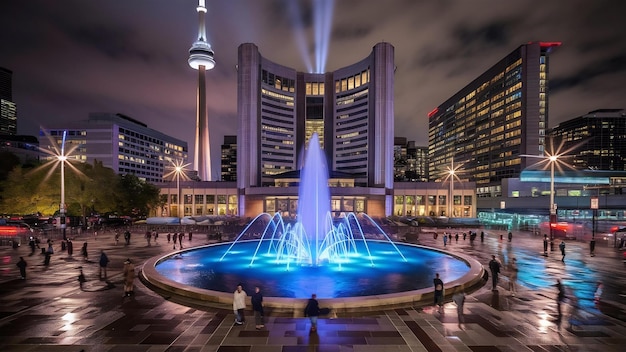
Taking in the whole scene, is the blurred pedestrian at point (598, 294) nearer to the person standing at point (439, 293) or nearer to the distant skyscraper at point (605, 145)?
the person standing at point (439, 293)

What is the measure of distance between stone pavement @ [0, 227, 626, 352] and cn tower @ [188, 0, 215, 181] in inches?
3626

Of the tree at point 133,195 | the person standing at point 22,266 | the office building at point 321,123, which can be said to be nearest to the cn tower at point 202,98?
the office building at point 321,123

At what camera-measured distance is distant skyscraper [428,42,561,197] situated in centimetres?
11288

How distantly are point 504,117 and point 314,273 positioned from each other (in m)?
138

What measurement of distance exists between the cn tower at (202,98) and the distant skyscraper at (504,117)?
358 feet

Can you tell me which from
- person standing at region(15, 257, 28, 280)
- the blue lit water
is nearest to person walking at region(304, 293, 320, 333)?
the blue lit water

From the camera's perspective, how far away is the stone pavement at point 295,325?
9.48 metres

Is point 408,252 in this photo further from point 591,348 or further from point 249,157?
point 249,157

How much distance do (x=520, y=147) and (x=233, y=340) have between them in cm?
13515

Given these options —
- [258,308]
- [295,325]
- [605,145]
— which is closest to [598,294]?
[295,325]

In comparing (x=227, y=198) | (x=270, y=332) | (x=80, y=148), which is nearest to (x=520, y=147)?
(x=227, y=198)

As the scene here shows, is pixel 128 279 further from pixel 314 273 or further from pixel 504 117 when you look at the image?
pixel 504 117

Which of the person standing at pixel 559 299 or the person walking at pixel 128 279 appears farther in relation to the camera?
the person walking at pixel 128 279

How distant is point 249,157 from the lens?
95750 millimetres
